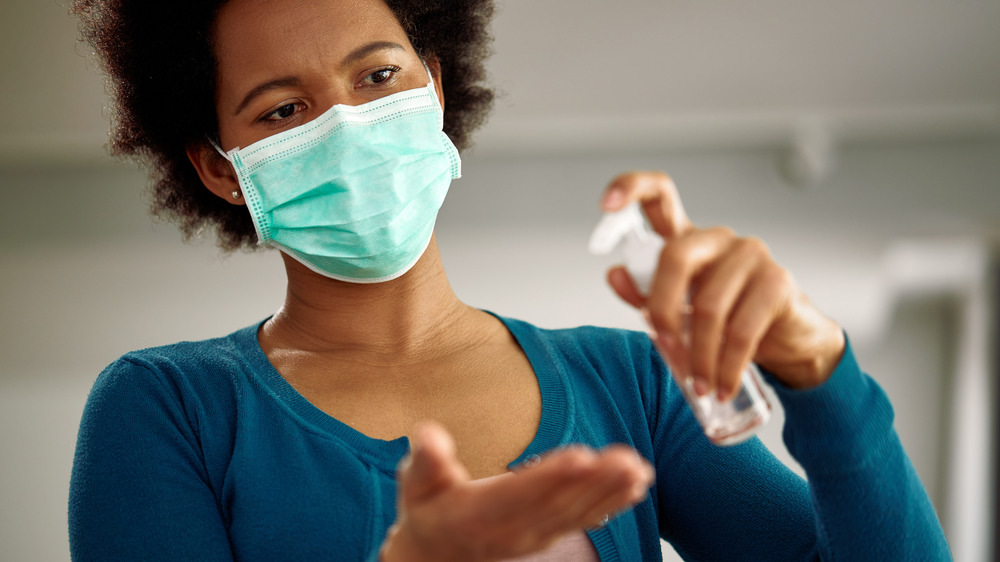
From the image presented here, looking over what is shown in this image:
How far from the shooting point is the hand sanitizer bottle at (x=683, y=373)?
2.11 feet

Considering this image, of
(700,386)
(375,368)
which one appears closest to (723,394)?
(700,386)

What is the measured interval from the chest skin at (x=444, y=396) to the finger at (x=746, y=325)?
0.37 m

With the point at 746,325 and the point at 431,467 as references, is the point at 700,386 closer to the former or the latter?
the point at 746,325

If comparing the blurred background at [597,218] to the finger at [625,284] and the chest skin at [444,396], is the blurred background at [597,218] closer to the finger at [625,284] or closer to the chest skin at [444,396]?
the chest skin at [444,396]

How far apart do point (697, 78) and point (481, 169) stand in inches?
30.3

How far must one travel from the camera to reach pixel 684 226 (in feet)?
2.19

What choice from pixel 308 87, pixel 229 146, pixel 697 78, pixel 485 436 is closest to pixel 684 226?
pixel 485 436

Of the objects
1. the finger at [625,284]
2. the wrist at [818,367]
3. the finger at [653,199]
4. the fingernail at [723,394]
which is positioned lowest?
the wrist at [818,367]

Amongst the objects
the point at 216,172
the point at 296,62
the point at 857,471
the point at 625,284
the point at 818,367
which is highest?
the point at 296,62

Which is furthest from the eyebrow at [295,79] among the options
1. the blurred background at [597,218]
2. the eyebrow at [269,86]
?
the blurred background at [597,218]

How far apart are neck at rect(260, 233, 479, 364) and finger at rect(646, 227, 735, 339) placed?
0.51 metres

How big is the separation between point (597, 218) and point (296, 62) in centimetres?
199

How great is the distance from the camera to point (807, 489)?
980 millimetres

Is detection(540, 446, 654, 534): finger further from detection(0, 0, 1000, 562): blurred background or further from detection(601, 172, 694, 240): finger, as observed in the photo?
detection(0, 0, 1000, 562): blurred background
